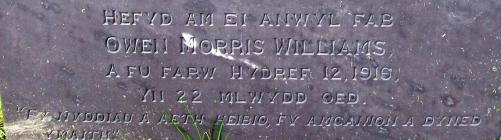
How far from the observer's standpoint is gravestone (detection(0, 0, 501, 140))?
9.25ft

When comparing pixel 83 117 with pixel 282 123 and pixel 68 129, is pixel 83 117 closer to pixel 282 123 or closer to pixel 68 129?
pixel 68 129

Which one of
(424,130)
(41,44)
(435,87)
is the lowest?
(424,130)

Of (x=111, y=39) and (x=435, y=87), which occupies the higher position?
(x=111, y=39)

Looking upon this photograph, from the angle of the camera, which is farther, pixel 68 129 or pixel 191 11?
pixel 68 129

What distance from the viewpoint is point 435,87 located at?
292cm

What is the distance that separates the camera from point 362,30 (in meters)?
2.83

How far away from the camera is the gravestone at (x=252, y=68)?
2.82m

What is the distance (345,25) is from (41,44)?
1.35 meters

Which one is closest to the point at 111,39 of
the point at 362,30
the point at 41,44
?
the point at 41,44

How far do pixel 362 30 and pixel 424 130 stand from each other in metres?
0.58

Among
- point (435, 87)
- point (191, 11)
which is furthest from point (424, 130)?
point (191, 11)

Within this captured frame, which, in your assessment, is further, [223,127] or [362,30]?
[223,127]

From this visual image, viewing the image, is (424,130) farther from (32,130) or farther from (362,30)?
(32,130)

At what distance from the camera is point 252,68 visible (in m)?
2.93
